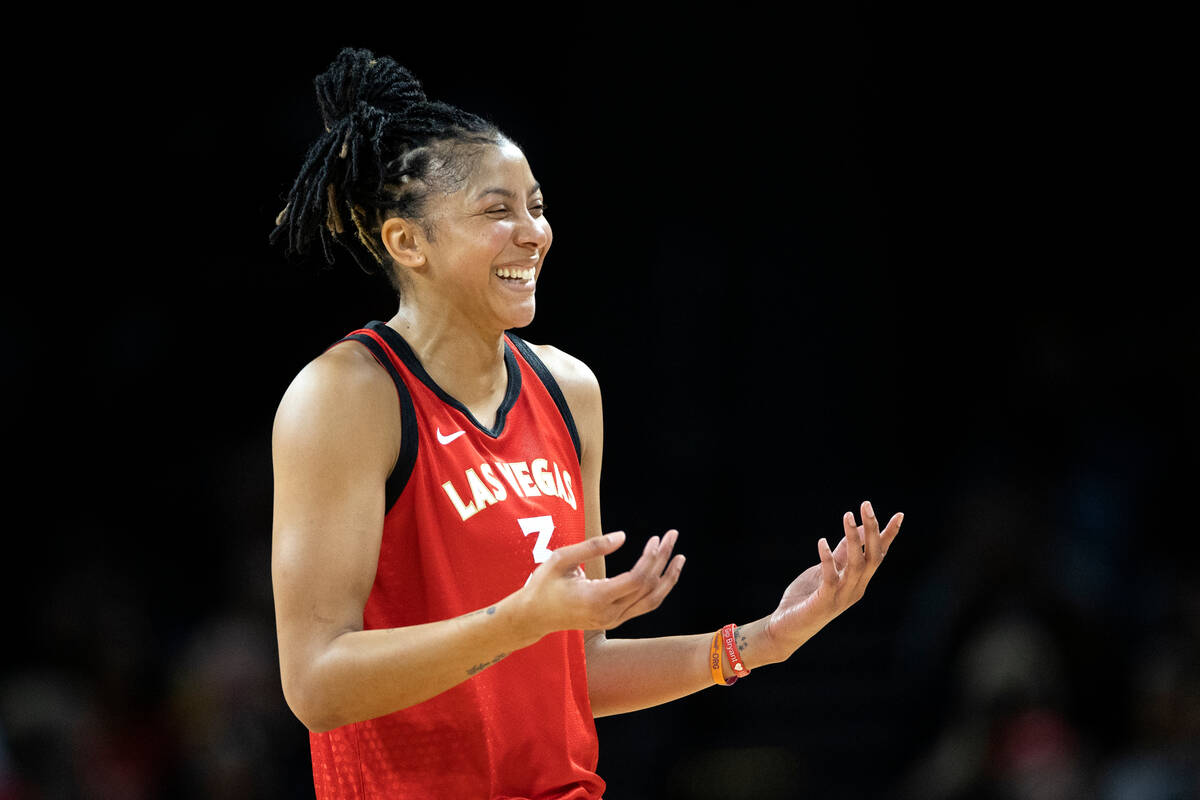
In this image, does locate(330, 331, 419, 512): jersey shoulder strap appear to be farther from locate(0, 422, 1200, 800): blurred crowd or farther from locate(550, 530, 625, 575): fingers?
locate(0, 422, 1200, 800): blurred crowd

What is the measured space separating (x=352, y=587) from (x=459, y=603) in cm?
20

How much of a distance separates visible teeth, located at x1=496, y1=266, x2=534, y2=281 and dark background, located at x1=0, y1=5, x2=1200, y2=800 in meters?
3.13

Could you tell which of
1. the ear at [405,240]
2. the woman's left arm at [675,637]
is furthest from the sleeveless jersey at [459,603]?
the woman's left arm at [675,637]

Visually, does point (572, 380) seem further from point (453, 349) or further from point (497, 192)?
point (497, 192)

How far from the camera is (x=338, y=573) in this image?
6.77 feet

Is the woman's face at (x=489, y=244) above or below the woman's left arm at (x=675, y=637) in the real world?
above

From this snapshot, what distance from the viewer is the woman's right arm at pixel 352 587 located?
189cm

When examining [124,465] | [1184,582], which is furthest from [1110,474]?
[124,465]

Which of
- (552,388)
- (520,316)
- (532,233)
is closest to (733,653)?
(552,388)

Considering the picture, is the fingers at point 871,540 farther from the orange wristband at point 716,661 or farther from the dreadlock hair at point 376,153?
the dreadlock hair at point 376,153

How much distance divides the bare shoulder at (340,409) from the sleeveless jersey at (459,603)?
0.04m

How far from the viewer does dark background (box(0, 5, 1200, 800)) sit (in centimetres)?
534

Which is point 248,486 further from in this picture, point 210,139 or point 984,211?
point 984,211

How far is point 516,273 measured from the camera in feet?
7.84
